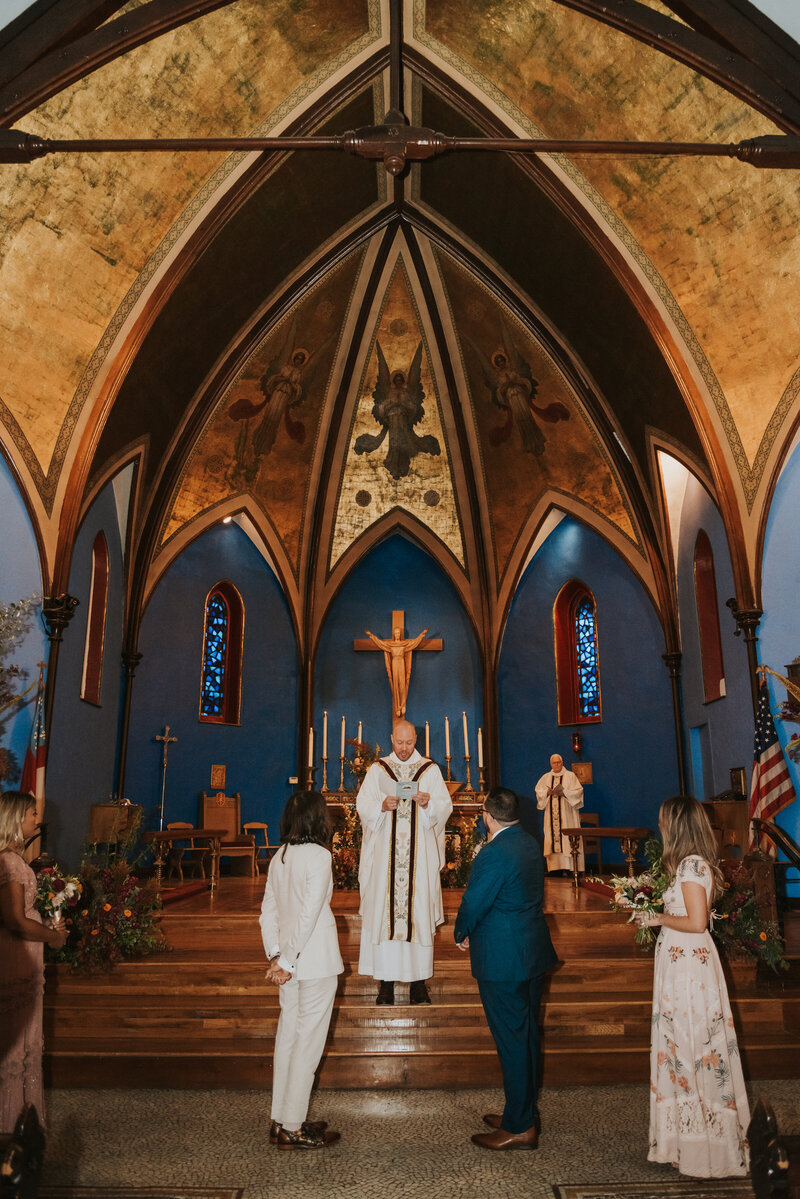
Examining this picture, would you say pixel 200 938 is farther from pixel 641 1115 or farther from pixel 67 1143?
pixel 641 1115

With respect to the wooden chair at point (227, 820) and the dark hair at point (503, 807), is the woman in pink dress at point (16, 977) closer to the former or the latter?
the dark hair at point (503, 807)

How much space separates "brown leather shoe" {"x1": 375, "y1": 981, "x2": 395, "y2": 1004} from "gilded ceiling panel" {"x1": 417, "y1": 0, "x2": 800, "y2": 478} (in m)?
7.52

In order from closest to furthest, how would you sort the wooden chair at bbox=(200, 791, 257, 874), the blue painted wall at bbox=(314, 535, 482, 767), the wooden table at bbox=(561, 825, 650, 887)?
the wooden table at bbox=(561, 825, 650, 887)
the wooden chair at bbox=(200, 791, 257, 874)
the blue painted wall at bbox=(314, 535, 482, 767)

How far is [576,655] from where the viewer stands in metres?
15.9

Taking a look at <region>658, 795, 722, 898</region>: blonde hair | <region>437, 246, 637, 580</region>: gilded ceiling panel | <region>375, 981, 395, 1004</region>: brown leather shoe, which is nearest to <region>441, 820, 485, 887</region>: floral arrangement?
<region>375, 981, 395, 1004</region>: brown leather shoe

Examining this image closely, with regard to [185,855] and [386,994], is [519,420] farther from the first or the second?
[386,994]

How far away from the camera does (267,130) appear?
10320 mm

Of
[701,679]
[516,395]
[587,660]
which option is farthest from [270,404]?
[701,679]

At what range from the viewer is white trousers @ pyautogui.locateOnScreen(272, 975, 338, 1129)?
429 cm

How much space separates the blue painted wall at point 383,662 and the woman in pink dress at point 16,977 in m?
11.7

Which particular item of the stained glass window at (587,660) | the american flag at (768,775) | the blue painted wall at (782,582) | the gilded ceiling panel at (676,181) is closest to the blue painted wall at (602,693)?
the stained glass window at (587,660)

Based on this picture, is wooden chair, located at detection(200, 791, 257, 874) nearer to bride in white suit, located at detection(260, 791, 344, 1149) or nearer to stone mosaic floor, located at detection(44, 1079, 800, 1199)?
stone mosaic floor, located at detection(44, 1079, 800, 1199)

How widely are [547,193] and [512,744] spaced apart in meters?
9.17

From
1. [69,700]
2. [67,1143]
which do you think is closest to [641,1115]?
[67,1143]
